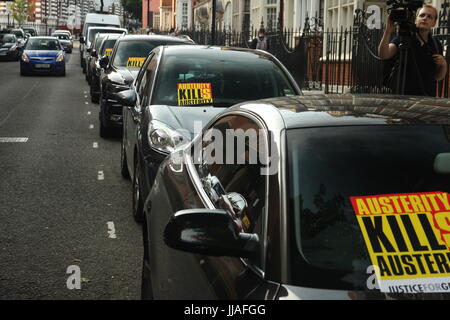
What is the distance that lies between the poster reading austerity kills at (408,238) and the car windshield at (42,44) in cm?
2934

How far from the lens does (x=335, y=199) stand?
279 cm

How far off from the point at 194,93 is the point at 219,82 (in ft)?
0.92

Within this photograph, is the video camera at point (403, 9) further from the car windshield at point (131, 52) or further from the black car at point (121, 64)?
the car windshield at point (131, 52)

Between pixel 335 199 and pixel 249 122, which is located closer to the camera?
pixel 335 199

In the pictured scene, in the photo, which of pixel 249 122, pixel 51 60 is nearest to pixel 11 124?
pixel 249 122

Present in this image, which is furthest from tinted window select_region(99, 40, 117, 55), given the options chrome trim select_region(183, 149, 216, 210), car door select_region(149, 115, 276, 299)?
car door select_region(149, 115, 276, 299)

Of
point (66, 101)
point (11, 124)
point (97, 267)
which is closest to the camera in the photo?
point (97, 267)

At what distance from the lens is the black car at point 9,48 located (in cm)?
4303

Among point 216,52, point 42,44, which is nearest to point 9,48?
point 42,44

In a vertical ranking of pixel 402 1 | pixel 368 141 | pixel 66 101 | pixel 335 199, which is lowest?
pixel 66 101

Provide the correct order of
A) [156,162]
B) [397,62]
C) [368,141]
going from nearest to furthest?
[368,141]
[156,162]
[397,62]

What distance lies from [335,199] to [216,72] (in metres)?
5.12

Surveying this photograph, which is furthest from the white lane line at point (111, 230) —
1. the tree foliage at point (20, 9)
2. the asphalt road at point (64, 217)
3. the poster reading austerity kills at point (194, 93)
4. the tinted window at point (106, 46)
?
the tree foliage at point (20, 9)
